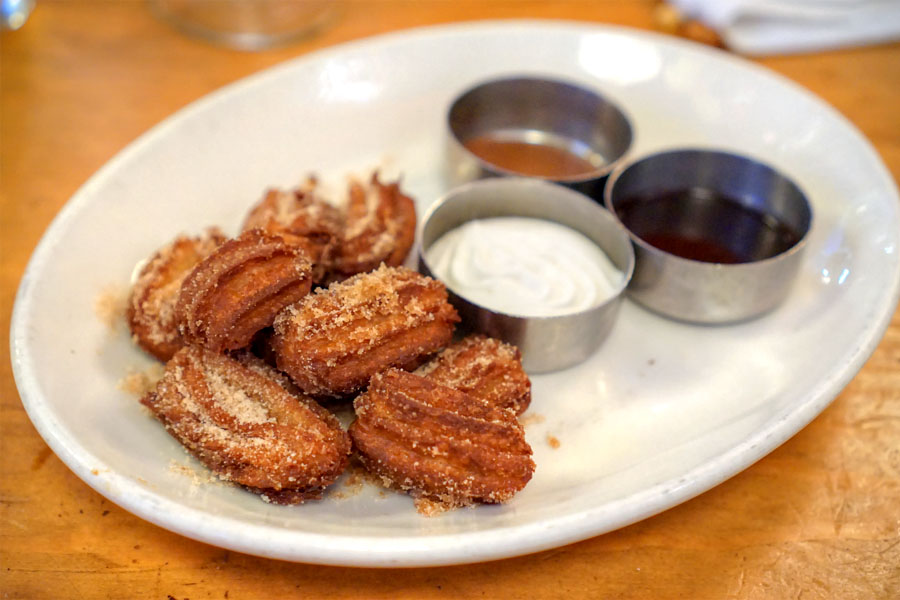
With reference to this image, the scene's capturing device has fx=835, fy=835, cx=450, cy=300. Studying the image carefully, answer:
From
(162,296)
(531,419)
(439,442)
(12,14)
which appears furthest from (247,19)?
(439,442)

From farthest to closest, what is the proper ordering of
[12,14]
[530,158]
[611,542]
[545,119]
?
[12,14] < [545,119] < [530,158] < [611,542]

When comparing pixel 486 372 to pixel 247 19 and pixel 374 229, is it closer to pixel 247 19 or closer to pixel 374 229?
pixel 374 229

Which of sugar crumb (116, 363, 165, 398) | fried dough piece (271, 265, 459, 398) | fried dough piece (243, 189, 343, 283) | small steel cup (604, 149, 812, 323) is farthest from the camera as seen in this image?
small steel cup (604, 149, 812, 323)

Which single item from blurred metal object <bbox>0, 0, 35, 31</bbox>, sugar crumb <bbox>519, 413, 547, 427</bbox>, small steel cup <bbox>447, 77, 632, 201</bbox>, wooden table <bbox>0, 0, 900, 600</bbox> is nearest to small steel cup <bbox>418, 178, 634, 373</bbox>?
sugar crumb <bbox>519, 413, 547, 427</bbox>

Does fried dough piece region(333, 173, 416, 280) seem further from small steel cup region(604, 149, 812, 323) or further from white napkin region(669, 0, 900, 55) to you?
white napkin region(669, 0, 900, 55)

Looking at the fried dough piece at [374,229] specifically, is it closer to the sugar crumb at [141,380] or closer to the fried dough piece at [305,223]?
the fried dough piece at [305,223]

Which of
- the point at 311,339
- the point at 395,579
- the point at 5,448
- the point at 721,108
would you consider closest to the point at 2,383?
the point at 5,448

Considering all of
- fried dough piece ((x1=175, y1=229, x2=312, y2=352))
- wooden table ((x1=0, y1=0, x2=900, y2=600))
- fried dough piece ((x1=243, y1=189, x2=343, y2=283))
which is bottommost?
wooden table ((x1=0, y1=0, x2=900, y2=600))
